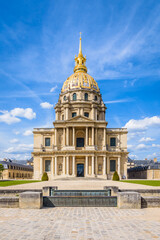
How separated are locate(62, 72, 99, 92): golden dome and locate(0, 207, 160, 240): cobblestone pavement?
6134cm

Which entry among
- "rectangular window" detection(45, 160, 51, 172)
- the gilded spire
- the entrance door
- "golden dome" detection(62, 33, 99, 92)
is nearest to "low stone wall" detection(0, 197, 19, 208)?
the entrance door

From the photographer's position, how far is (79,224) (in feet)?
29.5

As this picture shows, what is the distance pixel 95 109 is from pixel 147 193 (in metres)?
51.5

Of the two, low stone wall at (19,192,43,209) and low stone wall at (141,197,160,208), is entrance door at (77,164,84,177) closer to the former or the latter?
low stone wall at (141,197,160,208)

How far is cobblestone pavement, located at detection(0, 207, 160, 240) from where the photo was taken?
7523 mm

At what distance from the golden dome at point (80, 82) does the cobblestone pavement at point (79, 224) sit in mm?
61336

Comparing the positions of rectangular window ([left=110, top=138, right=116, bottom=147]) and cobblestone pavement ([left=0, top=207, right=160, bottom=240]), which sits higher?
rectangular window ([left=110, top=138, right=116, bottom=147])

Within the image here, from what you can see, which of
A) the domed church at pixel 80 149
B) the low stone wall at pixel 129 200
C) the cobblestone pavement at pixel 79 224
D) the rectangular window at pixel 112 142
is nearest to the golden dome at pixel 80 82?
the domed church at pixel 80 149

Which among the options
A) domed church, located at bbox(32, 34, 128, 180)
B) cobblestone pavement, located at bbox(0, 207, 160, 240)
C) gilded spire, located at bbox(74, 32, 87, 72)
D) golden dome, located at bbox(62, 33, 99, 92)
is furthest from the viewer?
gilded spire, located at bbox(74, 32, 87, 72)

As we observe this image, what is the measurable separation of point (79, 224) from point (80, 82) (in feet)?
213

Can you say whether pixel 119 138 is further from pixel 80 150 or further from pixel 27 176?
pixel 27 176

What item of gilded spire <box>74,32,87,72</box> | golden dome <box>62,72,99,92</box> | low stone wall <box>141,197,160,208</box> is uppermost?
gilded spire <box>74,32,87,72</box>

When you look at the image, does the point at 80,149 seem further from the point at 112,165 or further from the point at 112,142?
the point at 112,165

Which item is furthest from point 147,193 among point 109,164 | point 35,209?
point 109,164
